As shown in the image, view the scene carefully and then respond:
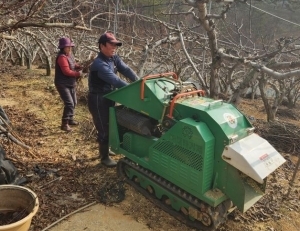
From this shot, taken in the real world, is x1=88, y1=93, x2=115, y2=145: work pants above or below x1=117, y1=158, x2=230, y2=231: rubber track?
above

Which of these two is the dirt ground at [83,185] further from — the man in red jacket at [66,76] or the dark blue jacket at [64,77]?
the dark blue jacket at [64,77]

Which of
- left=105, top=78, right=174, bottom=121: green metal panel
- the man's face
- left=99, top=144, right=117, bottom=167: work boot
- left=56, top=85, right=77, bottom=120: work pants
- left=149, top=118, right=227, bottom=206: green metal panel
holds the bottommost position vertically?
left=99, top=144, right=117, bottom=167: work boot

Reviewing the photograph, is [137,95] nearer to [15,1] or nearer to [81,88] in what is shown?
[15,1]

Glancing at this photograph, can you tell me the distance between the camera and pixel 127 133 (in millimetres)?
4090

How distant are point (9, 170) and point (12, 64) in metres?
10.5

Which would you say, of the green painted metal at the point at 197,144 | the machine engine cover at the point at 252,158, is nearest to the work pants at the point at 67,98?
the green painted metal at the point at 197,144

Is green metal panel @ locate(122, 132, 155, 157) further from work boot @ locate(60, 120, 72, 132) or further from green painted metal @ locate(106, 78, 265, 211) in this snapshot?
work boot @ locate(60, 120, 72, 132)

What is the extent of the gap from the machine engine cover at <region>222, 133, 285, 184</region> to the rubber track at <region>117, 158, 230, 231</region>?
64cm

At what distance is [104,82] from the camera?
4211 mm

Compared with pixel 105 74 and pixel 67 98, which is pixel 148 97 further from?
pixel 67 98

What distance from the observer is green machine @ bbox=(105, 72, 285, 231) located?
3.04m

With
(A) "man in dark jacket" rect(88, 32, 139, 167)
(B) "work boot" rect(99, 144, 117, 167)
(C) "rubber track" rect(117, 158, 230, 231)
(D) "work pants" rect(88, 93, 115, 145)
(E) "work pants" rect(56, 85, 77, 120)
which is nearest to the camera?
(C) "rubber track" rect(117, 158, 230, 231)

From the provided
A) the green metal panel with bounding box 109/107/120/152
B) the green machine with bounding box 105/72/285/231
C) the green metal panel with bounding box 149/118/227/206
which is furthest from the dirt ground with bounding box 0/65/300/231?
the green metal panel with bounding box 149/118/227/206

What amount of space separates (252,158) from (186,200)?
0.94 meters
